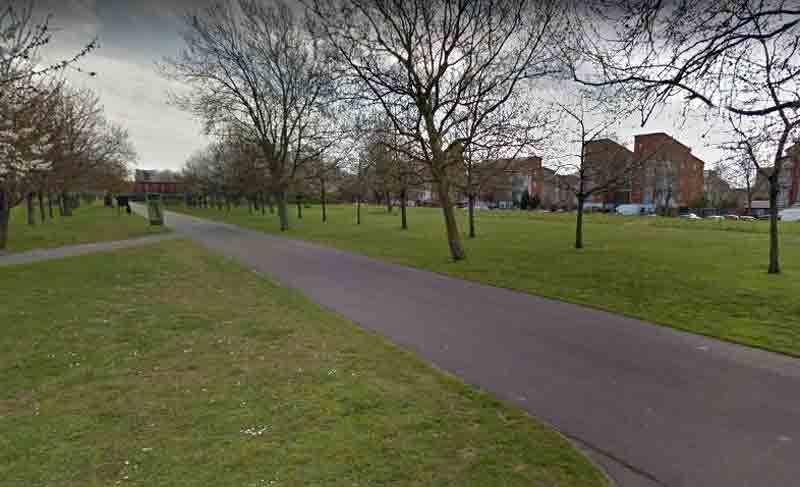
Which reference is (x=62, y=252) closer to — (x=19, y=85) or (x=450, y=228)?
(x=19, y=85)

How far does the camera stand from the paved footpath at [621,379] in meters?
2.93

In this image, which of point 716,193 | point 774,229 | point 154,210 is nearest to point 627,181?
point 774,229

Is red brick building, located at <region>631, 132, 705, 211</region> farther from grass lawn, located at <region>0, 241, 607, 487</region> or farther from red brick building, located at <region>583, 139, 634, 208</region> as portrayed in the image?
grass lawn, located at <region>0, 241, 607, 487</region>

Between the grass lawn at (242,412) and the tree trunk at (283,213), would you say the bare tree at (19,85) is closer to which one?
the grass lawn at (242,412)

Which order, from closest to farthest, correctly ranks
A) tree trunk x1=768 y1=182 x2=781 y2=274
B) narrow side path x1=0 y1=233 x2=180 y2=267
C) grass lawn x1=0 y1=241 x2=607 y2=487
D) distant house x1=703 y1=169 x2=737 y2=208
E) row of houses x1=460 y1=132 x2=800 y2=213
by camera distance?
grass lawn x1=0 y1=241 x2=607 y2=487, tree trunk x1=768 y1=182 x2=781 y2=274, narrow side path x1=0 y1=233 x2=180 y2=267, row of houses x1=460 y1=132 x2=800 y2=213, distant house x1=703 y1=169 x2=737 y2=208

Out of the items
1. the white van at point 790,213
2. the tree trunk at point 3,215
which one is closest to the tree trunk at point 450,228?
the tree trunk at point 3,215

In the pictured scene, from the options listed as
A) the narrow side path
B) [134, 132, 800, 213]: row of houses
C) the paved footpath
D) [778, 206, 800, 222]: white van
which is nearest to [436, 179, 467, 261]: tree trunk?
[134, 132, 800, 213]: row of houses

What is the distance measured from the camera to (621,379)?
4281 mm

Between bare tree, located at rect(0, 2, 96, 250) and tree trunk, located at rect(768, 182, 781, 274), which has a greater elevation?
bare tree, located at rect(0, 2, 96, 250)

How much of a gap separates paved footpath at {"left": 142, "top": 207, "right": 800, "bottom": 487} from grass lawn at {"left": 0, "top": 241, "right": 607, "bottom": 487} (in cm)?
48

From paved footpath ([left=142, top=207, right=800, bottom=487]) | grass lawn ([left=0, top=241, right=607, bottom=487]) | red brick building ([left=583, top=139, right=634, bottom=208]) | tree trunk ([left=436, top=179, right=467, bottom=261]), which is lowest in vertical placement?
paved footpath ([left=142, top=207, right=800, bottom=487])

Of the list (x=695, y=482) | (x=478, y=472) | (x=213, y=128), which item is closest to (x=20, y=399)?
(x=478, y=472)

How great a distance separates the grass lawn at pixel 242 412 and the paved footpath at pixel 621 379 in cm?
48

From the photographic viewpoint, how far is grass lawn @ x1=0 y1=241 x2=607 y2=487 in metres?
2.62
